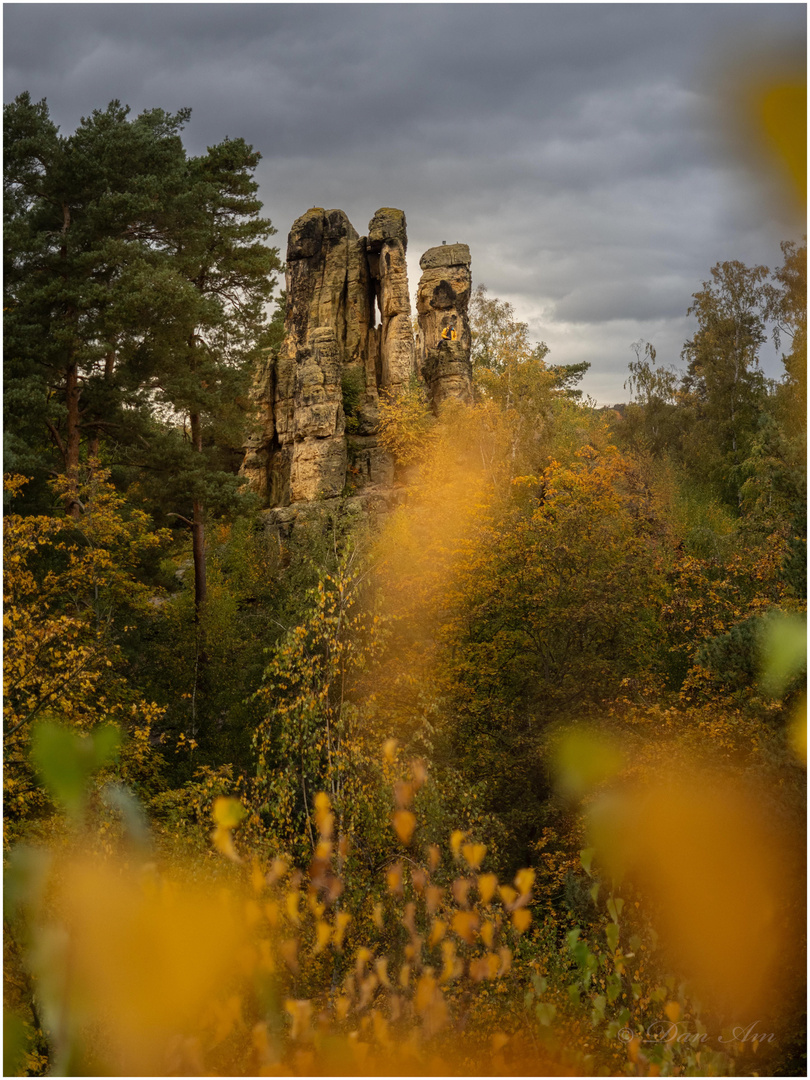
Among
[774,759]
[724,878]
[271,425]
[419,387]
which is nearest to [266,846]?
[724,878]

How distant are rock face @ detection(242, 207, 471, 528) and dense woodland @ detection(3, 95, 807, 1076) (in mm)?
6173

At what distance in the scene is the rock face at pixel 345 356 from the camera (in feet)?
100

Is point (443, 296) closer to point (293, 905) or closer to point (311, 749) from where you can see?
point (311, 749)

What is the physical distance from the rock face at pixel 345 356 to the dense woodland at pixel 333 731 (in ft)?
20.3

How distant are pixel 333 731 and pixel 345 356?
94.8 feet

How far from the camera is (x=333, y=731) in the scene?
7469mm

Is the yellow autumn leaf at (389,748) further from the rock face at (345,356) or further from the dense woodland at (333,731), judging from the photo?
the rock face at (345,356)

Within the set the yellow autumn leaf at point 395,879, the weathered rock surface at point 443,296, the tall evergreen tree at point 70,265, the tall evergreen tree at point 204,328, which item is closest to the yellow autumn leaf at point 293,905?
the yellow autumn leaf at point 395,879

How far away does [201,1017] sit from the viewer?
425cm

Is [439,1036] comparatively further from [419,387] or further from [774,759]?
[419,387]

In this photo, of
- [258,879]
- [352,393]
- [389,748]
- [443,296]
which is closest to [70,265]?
[389,748]

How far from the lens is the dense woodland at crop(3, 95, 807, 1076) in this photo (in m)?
4.43

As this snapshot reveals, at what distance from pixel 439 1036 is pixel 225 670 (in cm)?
1172

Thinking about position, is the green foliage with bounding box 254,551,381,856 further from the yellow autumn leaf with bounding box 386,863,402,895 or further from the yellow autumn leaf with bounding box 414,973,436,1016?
the yellow autumn leaf with bounding box 414,973,436,1016
